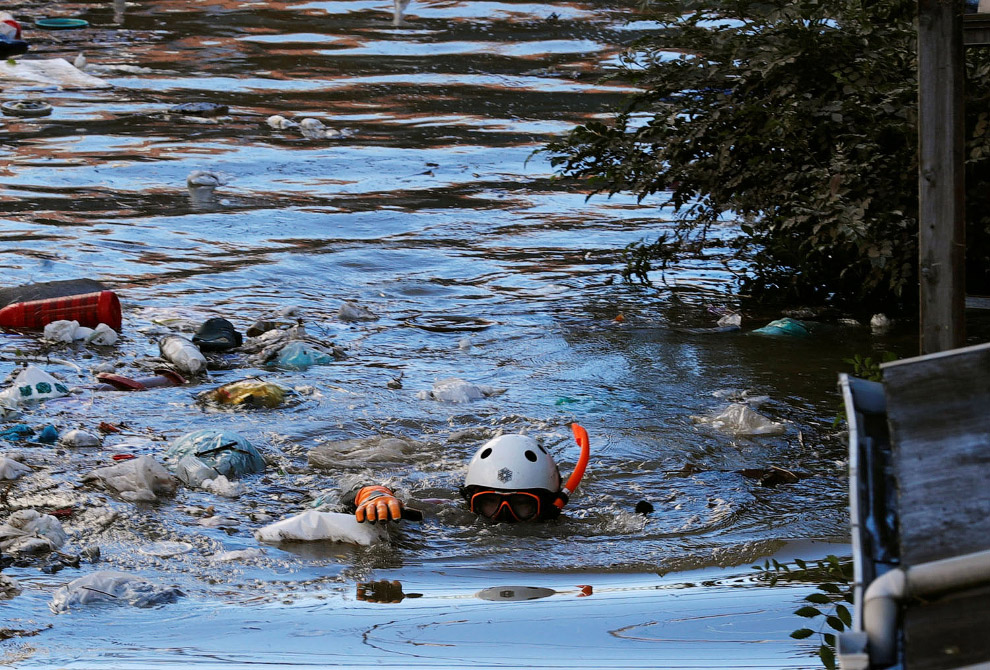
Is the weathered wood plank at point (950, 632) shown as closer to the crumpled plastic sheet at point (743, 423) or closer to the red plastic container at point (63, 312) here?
the crumpled plastic sheet at point (743, 423)

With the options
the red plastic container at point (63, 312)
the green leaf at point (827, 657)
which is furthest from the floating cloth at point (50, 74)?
the green leaf at point (827, 657)

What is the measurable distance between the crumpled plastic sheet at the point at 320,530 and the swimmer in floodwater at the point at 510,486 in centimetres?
9

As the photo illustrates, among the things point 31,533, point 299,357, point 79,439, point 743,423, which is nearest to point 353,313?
point 299,357

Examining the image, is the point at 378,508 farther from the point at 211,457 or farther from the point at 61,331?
the point at 61,331

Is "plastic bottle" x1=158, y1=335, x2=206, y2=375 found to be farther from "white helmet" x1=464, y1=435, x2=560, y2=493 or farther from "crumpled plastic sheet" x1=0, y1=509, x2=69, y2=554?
"white helmet" x1=464, y1=435, x2=560, y2=493

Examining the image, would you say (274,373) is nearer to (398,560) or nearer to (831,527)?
(398,560)

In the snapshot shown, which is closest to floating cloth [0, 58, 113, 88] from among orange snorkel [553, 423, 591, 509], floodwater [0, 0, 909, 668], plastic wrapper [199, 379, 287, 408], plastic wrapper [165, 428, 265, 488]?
floodwater [0, 0, 909, 668]

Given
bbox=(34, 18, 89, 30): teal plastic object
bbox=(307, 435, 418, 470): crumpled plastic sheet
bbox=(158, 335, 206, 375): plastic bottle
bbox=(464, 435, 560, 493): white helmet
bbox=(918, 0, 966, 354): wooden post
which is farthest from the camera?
bbox=(34, 18, 89, 30): teal plastic object

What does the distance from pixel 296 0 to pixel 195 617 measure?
1869cm

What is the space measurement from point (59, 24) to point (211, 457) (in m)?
14.9

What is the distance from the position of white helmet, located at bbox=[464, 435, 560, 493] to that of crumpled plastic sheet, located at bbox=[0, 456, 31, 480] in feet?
6.30

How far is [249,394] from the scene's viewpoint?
6.22 m

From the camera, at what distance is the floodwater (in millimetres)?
3938

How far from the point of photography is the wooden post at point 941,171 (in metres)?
4.22
